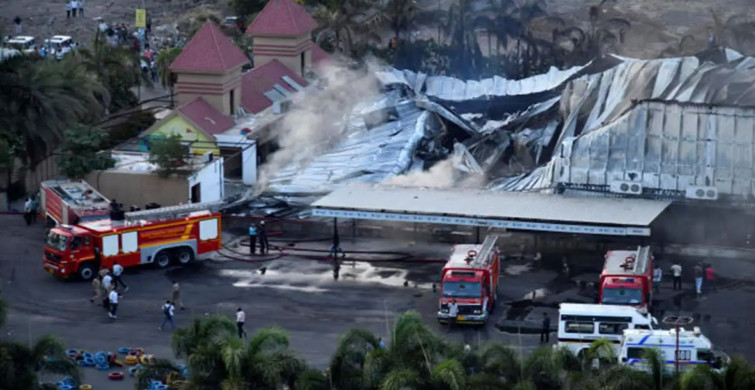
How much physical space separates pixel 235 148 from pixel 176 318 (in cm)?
1518

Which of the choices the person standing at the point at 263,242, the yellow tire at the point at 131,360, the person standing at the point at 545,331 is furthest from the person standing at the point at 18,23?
the person standing at the point at 545,331

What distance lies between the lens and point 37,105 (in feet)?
202

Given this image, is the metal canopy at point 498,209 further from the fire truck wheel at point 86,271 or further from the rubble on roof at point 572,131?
the fire truck wheel at point 86,271

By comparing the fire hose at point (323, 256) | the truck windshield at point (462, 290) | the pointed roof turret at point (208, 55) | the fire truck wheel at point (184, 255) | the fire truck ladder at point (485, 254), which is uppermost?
the pointed roof turret at point (208, 55)

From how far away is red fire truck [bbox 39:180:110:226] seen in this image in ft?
179

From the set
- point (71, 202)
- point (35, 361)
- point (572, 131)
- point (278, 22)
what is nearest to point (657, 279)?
point (572, 131)

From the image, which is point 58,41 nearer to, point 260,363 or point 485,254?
point 485,254

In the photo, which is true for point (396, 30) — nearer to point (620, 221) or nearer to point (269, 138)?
point (269, 138)

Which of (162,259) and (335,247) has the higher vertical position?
(335,247)

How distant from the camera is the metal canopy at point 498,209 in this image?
51.1 meters

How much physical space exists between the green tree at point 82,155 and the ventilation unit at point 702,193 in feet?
63.4

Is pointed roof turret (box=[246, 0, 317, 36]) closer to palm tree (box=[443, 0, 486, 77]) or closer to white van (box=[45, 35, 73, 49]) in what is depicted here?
palm tree (box=[443, 0, 486, 77])

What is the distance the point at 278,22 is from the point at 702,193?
84.7ft

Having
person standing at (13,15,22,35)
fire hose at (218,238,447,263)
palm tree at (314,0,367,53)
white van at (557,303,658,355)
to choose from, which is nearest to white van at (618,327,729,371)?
white van at (557,303,658,355)
